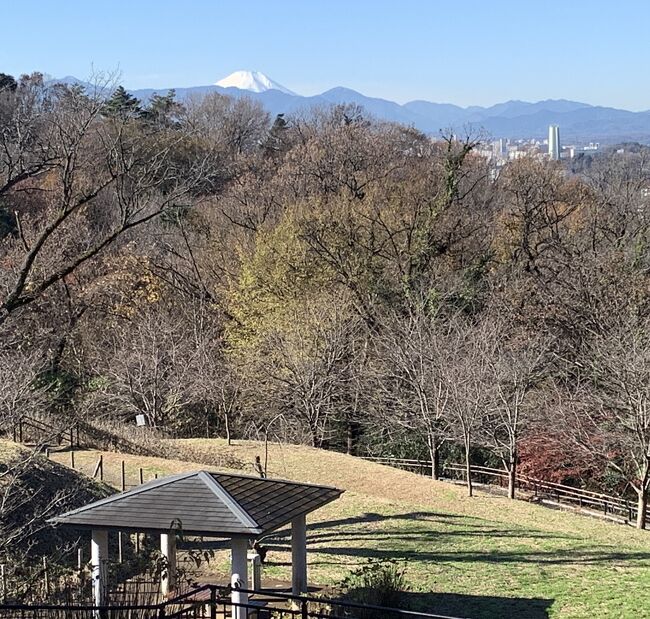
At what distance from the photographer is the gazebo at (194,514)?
33.8ft

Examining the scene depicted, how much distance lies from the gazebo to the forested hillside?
28.1 feet

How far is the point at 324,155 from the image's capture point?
51031 millimetres

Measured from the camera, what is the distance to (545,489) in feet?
88.7

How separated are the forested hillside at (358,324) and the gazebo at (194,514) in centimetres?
857

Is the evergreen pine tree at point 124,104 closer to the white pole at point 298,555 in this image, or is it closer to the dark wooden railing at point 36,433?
the dark wooden railing at point 36,433

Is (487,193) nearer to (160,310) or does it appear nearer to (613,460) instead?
(160,310)

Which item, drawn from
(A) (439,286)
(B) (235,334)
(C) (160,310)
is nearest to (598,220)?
(A) (439,286)

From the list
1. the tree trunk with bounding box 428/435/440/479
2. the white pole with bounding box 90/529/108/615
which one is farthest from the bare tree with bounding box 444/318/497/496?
the white pole with bounding box 90/529/108/615

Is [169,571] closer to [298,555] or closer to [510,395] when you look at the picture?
[298,555]

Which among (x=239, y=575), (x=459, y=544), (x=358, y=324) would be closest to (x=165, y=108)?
(x=358, y=324)

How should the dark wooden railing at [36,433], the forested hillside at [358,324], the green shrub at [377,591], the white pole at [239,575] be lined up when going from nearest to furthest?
1. the white pole at [239,575]
2. the green shrub at [377,591]
3. the forested hillside at [358,324]
4. the dark wooden railing at [36,433]

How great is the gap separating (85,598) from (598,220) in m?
35.3

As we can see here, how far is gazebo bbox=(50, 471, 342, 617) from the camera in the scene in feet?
33.8

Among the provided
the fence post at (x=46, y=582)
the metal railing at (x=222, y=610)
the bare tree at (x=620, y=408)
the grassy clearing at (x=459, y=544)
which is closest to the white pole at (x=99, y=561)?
the fence post at (x=46, y=582)
